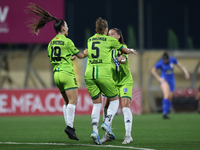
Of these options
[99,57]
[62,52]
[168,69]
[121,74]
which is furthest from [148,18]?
[99,57]

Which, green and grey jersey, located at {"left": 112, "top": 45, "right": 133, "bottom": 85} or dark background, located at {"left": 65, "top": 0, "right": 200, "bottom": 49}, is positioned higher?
dark background, located at {"left": 65, "top": 0, "right": 200, "bottom": 49}

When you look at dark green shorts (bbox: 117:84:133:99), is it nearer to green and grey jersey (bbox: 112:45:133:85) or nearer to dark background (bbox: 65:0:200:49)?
green and grey jersey (bbox: 112:45:133:85)

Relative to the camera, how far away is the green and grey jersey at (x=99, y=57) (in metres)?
6.09

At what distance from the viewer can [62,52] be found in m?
6.49

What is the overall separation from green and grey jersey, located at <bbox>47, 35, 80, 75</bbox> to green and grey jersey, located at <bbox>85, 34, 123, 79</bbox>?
1.61 ft

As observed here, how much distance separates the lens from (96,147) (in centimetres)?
577

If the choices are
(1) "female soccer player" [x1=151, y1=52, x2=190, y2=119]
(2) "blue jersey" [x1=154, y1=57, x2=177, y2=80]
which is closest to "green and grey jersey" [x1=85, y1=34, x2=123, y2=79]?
(1) "female soccer player" [x1=151, y1=52, x2=190, y2=119]

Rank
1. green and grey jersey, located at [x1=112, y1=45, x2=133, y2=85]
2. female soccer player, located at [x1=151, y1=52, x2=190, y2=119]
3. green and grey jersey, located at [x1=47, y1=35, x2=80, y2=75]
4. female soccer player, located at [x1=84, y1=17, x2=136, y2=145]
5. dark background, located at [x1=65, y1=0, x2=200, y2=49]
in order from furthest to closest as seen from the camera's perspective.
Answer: dark background, located at [x1=65, y1=0, x2=200, y2=49]
female soccer player, located at [x1=151, y1=52, x2=190, y2=119]
green and grey jersey, located at [x1=112, y1=45, x2=133, y2=85]
green and grey jersey, located at [x1=47, y1=35, x2=80, y2=75]
female soccer player, located at [x1=84, y1=17, x2=136, y2=145]

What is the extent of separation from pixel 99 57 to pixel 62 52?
2.33ft

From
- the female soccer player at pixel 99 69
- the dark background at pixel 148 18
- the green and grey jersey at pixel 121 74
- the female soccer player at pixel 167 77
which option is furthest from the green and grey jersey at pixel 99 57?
the dark background at pixel 148 18

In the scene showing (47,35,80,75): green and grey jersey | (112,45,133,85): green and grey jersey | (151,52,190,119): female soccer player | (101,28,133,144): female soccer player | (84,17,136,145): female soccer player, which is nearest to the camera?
(84,17,136,145): female soccer player

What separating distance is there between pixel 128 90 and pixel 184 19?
485 inches

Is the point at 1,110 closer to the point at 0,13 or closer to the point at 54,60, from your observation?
the point at 0,13

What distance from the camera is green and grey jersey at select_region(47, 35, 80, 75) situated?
650 cm
